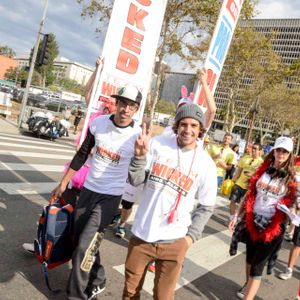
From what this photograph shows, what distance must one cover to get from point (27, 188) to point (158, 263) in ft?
15.3

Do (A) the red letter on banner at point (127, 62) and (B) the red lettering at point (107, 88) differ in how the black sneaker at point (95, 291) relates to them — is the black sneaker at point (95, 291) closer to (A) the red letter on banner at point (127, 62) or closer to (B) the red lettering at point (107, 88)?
(B) the red lettering at point (107, 88)

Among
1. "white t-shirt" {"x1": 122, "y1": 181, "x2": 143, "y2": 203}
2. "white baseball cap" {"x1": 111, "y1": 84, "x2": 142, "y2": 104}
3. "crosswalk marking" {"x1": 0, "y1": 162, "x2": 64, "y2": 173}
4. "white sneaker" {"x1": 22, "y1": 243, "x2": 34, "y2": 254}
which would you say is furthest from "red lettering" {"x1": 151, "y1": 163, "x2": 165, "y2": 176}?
"crosswalk marking" {"x1": 0, "y1": 162, "x2": 64, "y2": 173}

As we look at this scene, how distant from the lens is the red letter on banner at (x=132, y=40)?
5.01 m

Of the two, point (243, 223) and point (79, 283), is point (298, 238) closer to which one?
point (243, 223)

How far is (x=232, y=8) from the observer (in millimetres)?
4938

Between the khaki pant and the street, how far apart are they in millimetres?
993

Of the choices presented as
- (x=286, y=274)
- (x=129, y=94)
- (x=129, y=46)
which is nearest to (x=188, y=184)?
(x=129, y=94)

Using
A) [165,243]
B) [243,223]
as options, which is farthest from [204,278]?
[165,243]

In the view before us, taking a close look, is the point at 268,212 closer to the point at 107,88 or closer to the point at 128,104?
the point at 128,104

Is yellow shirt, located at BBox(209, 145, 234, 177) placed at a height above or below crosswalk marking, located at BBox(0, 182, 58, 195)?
above

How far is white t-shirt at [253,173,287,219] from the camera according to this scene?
12.4 ft

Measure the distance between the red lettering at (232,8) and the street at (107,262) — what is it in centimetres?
343

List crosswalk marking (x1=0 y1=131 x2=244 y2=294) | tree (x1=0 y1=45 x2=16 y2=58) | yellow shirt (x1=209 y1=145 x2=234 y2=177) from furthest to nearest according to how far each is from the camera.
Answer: tree (x1=0 y1=45 x2=16 y2=58) → yellow shirt (x1=209 y1=145 x2=234 y2=177) → crosswalk marking (x1=0 y1=131 x2=244 y2=294)

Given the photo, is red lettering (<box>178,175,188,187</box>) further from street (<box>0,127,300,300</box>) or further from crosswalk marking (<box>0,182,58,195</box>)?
crosswalk marking (<box>0,182,58,195</box>)
